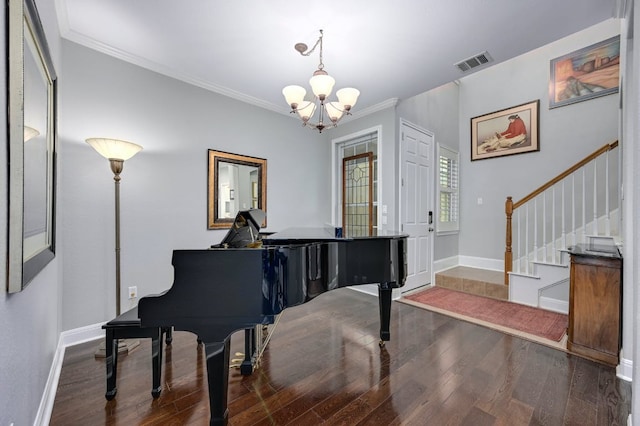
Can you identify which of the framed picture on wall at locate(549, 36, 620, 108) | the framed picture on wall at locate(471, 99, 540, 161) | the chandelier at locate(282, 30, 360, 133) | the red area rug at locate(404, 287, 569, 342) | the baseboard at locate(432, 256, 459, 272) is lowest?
the red area rug at locate(404, 287, 569, 342)

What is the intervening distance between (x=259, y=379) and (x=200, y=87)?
9.89ft

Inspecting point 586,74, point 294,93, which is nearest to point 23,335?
point 294,93

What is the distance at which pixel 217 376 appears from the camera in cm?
133

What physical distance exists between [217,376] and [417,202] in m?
3.42

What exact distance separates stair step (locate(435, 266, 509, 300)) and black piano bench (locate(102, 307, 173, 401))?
382 cm

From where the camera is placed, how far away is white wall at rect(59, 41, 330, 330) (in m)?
2.27

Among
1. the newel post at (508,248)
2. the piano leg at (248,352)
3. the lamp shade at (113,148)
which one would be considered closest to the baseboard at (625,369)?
the newel post at (508,248)

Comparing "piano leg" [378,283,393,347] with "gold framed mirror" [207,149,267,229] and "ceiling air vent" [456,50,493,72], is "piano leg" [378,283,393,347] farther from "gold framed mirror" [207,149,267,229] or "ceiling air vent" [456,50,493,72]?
"ceiling air vent" [456,50,493,72]

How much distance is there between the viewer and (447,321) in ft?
9.32

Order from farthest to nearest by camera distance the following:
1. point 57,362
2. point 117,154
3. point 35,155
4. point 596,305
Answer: point 117,154 < point 596,305 < point 57,362 < point 35,155

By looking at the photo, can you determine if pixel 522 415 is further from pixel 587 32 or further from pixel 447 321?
pixel 587 32

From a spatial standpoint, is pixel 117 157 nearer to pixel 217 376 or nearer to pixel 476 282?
pixel 217 376

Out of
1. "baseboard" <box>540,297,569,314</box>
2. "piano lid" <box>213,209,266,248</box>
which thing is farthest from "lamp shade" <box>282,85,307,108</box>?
"baseboard" <box>540,297,569,314</box>

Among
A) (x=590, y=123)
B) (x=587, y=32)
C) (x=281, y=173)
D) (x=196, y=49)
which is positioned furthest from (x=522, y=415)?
(x=587, y=32)
